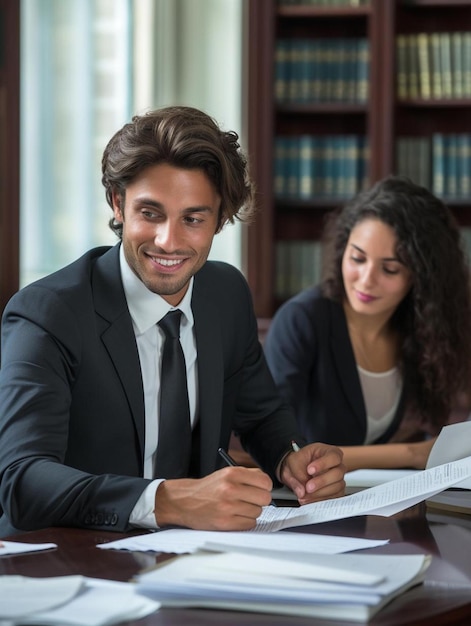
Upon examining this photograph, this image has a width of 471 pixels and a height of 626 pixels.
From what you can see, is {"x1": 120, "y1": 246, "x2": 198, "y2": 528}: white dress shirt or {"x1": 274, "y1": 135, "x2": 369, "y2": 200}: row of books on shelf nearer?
{"x1": 120, "y1": 246, "x2": 198, "y2": 528}: white dress shirt

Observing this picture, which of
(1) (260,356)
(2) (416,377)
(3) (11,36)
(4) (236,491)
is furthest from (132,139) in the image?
(3) (11,36)

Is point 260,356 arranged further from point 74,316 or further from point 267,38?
point 267,38

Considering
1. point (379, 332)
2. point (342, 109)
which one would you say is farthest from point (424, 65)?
point (379, 332)

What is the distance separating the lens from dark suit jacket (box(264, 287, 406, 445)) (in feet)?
9.24

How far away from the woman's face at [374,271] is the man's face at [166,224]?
88 centimetres

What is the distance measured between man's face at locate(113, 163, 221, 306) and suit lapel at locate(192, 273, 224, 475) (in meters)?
0.12

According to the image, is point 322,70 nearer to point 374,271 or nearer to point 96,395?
point 374,271

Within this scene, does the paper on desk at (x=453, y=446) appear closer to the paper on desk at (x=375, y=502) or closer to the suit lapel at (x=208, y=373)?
the paper on desk at (x=375, y=502)

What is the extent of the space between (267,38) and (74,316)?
292 centimetres

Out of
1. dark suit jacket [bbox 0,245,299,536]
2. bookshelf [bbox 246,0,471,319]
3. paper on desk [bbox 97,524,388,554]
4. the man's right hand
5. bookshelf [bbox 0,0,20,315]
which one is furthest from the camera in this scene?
bookshelf [bbox 246,0,471,319]

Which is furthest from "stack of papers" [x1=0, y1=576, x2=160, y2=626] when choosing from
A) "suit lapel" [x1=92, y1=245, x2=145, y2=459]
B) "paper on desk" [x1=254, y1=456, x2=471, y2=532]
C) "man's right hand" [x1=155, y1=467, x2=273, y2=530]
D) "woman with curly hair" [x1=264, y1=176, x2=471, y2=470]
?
"woman with curly hair" [x1=264, y1=176, x2=471, y2=470]

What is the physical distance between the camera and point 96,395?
1.87 metres

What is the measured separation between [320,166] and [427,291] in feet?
6.24

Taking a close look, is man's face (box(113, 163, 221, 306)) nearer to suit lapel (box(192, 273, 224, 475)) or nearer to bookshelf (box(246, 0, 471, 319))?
suit lapel (box(192, 273, 224, 475))
